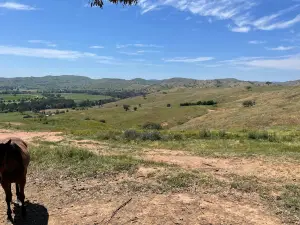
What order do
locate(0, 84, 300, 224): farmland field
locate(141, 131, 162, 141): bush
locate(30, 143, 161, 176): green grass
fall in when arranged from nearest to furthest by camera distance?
locate(0, 84, 300, 224): farmland field
locate(30, 143, 161, 176): green grass
locate(141, 131, 162, 141): bush

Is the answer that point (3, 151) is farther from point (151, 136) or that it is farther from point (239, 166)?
point (151, 136)

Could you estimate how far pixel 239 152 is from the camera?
653 inches

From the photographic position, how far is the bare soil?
841 cm

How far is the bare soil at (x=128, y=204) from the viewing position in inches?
331

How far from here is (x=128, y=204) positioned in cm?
919

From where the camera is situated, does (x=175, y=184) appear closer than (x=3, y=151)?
No

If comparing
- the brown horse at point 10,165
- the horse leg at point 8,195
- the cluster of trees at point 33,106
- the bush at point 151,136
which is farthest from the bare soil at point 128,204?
the cluster of trees at point 33,106

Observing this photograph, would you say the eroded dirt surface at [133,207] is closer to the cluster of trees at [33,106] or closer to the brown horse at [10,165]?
the brown horse at [10,165]

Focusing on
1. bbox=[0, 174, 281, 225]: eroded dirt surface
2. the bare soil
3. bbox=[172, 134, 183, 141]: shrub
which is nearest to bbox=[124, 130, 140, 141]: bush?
bbox=[172, 134, 183, 141]: shrub

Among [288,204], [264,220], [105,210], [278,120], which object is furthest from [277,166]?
[278,120]

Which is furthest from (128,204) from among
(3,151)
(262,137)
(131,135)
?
(262,137)

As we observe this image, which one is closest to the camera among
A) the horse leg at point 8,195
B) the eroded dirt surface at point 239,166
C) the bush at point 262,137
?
the horse leg at point 8,195

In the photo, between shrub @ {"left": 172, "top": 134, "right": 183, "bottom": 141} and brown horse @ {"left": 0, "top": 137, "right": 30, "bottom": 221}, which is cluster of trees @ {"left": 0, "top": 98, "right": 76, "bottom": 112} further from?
brown horse @ {"left": 0, "top": 137, "right": 30, "bottom": 221}

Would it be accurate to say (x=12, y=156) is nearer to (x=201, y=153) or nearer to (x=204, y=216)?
(x=204, y=216)
